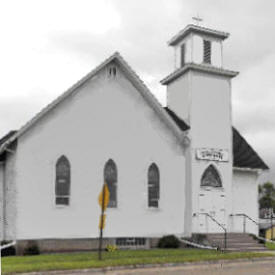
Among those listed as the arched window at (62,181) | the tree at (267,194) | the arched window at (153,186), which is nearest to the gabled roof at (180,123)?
the arched window at (153,186)

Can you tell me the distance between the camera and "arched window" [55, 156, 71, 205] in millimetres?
22359

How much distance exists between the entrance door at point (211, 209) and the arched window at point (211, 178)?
43 cm

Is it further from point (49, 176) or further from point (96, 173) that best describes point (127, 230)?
point (49, 176)

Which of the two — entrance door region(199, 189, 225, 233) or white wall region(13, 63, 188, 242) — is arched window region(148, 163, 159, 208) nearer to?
white wall region(13, 63, 188, 242)

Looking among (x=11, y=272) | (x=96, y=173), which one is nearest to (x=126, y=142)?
(x=96, y=173)

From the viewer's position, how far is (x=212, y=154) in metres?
27.5

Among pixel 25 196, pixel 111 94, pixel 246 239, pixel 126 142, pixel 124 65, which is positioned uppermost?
pixel 124 65

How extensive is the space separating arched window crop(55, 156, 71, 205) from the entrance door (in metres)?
8.24

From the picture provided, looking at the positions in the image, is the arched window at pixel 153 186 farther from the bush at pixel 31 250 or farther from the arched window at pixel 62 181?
the bush at pixel 31 250

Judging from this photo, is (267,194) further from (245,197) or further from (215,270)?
(215,270)

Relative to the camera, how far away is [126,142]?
24.3 metres

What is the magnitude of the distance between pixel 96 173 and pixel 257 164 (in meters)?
11.5

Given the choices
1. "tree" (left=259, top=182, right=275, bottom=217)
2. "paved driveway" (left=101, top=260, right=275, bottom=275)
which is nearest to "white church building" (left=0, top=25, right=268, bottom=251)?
"paved driveway" (left=101, top=260, right=275, bottom=275)

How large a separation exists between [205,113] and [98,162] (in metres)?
7.78
